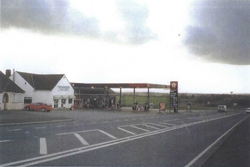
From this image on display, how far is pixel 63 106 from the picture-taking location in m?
49.1

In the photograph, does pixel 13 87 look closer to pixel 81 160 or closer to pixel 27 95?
pixel 27 95

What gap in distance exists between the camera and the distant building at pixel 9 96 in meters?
35.9

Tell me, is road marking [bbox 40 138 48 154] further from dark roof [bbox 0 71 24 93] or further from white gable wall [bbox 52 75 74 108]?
white gable wall [bbox 52 75 74 108]

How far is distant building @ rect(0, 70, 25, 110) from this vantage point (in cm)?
3587

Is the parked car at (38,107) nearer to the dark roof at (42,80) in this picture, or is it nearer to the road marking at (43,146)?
the dark roof at (42,80)

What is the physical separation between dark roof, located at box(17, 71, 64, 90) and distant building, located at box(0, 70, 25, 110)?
550cm

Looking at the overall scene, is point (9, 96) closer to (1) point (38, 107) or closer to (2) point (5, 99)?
(2) point (5, 99)

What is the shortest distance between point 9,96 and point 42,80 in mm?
11004

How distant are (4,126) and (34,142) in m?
7.87

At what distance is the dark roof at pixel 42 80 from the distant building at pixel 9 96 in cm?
550

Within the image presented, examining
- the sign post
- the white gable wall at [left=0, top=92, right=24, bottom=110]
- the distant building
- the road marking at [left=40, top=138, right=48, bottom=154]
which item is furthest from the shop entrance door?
the sign post

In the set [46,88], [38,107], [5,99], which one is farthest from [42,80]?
[5,99]

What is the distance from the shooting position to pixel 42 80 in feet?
155


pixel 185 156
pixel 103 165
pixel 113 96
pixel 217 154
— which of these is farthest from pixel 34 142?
pixel 113 96
